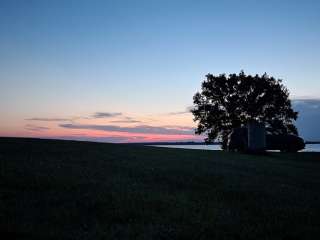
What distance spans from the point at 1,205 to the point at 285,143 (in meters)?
41.5

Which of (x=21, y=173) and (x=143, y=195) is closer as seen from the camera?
(x=143, y=195)

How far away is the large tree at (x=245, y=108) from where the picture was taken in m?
53.5

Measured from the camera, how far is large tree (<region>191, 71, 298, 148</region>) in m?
53.5

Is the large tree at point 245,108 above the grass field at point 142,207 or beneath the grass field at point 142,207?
above

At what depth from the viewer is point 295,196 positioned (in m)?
11.6

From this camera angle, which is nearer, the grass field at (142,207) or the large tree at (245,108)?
the grass field at (142,207)

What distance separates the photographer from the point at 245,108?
53.9 meters

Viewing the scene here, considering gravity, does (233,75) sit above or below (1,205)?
above

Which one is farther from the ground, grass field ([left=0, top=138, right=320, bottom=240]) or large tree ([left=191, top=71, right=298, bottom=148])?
large tree ([left=191, top=71, right=298, bottom=148])

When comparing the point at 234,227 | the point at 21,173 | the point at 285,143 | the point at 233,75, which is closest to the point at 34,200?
the point at 21,173

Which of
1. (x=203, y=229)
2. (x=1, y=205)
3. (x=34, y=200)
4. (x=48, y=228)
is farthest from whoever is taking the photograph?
(x=34, y=200)

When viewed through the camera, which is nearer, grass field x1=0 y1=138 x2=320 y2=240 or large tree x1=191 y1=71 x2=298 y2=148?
grass field x1=0 y1=138 x2=320 y2=240

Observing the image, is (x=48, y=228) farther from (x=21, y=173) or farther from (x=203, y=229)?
(x=21, y=173)

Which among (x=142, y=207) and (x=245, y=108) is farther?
(x=245, y=108)
